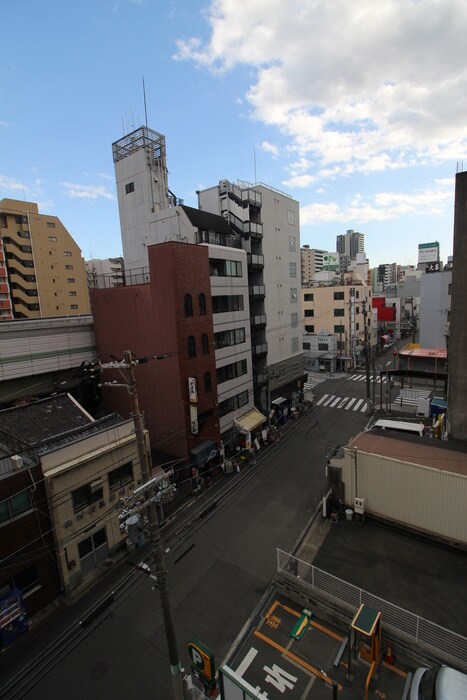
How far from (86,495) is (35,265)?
182ft

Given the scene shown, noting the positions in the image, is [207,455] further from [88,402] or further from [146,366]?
[88,402]

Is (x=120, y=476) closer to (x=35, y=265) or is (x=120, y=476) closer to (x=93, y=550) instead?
(x=93, y=550)

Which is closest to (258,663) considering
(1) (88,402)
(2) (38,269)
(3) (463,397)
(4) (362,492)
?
(4) (362,492)

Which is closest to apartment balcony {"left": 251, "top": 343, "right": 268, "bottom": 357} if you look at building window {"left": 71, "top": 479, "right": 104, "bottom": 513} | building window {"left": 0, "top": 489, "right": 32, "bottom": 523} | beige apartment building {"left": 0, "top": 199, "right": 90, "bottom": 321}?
building window {"left": 71, "top": 479, "right": 104, "bottom": 513}

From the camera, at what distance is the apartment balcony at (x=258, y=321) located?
3491 centimetres

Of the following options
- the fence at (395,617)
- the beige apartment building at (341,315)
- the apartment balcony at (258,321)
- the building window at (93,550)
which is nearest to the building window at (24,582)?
the building window at (93,550)

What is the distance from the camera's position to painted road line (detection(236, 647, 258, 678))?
465 inches

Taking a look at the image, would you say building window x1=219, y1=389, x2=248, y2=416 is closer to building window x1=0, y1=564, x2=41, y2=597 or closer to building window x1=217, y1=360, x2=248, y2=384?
building window x1=217, y1=360, x2=248, y2=384

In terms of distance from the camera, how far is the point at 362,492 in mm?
18484

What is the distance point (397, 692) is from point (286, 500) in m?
12.1

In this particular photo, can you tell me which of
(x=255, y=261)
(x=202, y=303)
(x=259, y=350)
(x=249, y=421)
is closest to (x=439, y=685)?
(x=249, y=421)

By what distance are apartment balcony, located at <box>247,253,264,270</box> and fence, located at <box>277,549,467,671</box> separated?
26.2 metres

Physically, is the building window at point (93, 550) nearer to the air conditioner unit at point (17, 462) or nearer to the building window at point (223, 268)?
the air conditioner unit at point (17, 462)

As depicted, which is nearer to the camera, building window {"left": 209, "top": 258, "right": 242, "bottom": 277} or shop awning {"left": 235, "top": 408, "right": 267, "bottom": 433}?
building window {"left": 209, "top": 258, "right": 242, "bottom": 277}
